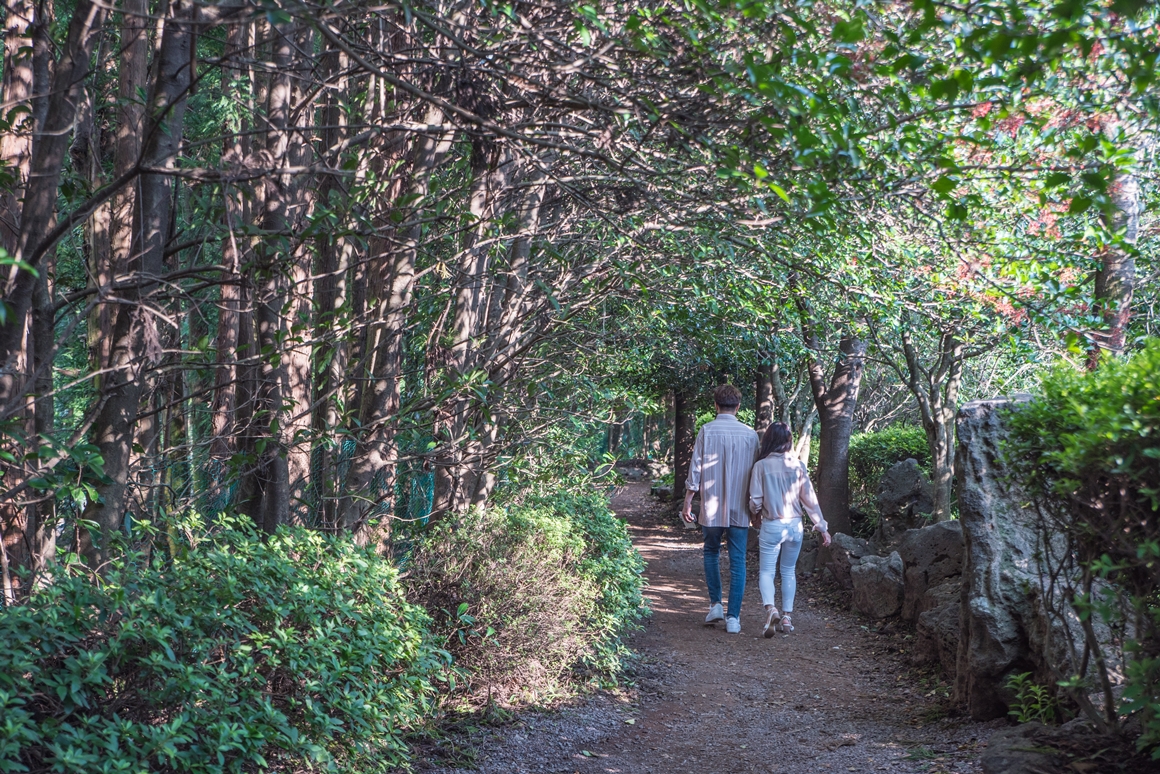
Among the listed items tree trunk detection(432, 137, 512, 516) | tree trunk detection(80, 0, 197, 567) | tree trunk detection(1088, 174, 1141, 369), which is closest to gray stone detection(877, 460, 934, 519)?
tree trunk detection(1088, 174, 1141, 369)

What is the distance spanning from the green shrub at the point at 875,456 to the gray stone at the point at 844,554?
3.25 meters

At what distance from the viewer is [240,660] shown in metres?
3.31

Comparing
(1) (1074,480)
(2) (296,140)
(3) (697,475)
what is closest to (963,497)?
(1) (1074,480)

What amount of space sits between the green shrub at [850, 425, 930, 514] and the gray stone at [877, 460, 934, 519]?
1.92m

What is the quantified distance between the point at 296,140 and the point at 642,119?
7.22 ft

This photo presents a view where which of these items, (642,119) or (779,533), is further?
(779,533)

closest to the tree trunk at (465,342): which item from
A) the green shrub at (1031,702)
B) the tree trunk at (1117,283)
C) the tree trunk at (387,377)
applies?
the tree trunk at (387,377)

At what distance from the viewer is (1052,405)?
3830 mm

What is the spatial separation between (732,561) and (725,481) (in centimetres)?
71

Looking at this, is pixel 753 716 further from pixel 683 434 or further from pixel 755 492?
pixel 683 434

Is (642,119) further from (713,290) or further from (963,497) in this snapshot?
(713,290)

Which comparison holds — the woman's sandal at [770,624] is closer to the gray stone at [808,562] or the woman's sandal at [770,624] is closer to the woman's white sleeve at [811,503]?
the woman's white sleeve at [811,503]

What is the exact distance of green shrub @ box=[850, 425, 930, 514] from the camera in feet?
49.6

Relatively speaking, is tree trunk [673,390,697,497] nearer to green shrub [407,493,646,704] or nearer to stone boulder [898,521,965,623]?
stone boulder [898,521,965,623]
